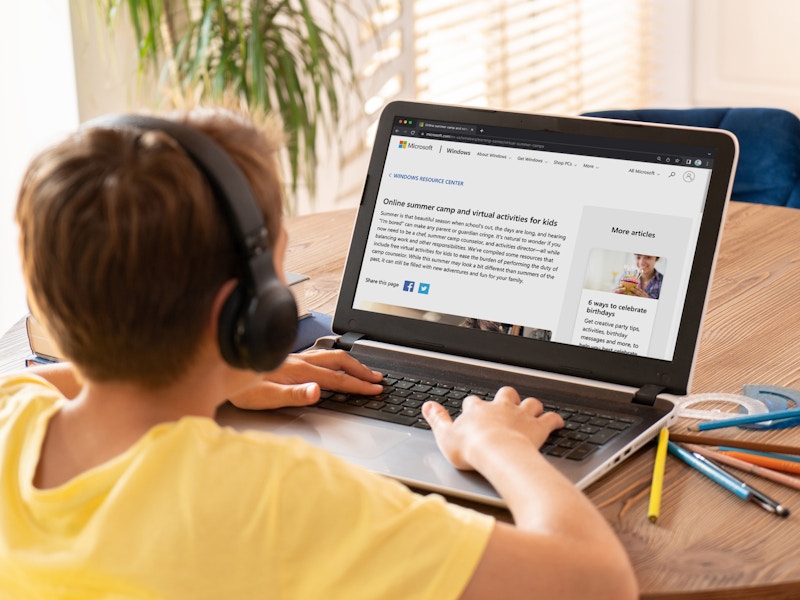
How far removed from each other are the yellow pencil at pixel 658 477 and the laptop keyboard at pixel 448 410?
0.04m

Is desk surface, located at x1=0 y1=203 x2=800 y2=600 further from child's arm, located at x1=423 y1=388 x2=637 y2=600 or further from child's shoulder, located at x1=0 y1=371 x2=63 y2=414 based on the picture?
child's shoulder, located at x1=0 y1=371 x2=63 y2=414

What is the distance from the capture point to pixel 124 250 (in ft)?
2.16

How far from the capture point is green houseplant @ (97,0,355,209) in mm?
2422

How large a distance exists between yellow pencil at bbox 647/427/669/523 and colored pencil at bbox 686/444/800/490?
0.03 meters

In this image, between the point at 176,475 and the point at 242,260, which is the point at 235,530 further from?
the point at 242,260

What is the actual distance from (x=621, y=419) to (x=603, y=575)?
319mm

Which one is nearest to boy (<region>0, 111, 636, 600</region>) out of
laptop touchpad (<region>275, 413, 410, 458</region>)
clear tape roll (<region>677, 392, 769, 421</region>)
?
laptop touchpad (<region>275, 413, 410, 458</region>)

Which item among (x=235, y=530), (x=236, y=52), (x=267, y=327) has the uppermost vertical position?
(x=236, y=52)

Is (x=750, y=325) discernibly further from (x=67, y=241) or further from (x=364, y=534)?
(x=67, y=241)

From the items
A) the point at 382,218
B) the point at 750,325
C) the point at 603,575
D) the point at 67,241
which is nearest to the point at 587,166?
the point at 382,218

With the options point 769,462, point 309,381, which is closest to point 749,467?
point 769,462

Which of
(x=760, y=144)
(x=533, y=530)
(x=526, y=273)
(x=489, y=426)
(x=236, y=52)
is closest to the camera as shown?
(x=533, y=530)

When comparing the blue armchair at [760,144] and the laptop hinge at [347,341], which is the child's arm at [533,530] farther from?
the blue armchair at [760,144]

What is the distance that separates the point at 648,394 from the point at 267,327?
1.64 feet
